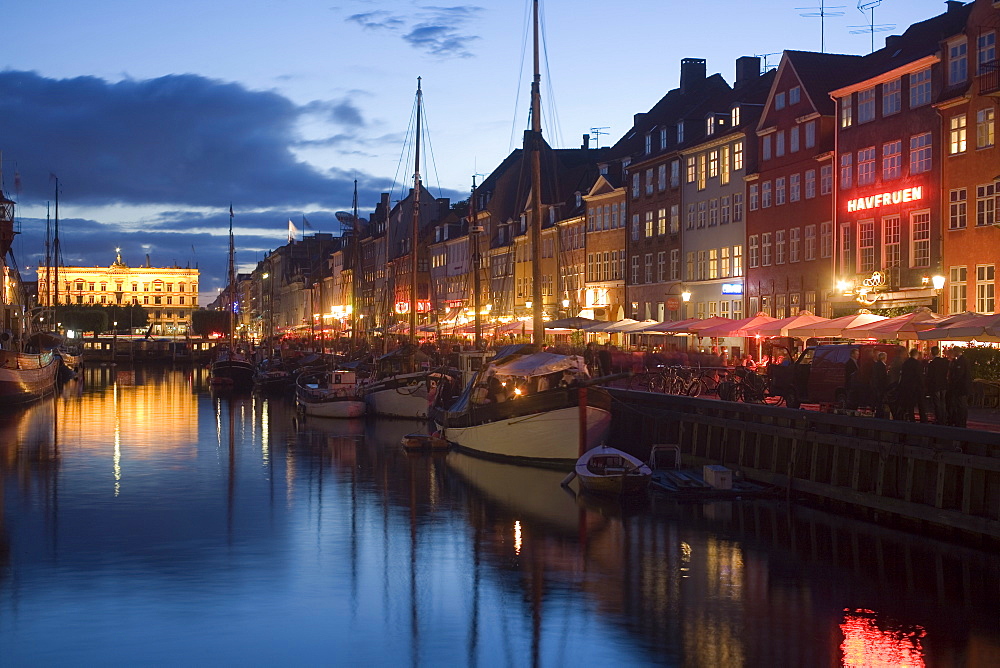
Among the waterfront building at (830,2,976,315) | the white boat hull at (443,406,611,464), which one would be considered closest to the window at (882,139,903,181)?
the waterfront building at (830,2,976,315)

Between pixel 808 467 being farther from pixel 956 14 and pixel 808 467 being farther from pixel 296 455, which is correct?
pixel 956 14

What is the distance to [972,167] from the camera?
157 feet

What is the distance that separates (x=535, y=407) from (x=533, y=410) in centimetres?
20

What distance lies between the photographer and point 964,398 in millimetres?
27797

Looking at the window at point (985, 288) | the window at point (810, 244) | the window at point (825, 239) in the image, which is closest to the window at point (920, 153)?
the window at point (985, 288)

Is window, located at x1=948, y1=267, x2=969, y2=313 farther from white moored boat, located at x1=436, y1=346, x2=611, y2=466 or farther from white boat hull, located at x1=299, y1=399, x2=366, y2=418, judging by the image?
white boat hull, located at x1=299, y1=399, x2=366, y2=418

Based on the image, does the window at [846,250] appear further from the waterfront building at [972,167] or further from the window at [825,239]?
the waterfront building at [972,167]

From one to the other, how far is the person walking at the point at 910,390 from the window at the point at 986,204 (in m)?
20.3

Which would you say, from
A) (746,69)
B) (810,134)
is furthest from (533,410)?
(746,69)

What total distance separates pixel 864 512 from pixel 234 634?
54.0ft

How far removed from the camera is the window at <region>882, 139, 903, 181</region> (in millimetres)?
52969

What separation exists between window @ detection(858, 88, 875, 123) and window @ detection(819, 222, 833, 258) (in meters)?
5.35

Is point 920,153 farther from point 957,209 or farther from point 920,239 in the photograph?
point 957,209

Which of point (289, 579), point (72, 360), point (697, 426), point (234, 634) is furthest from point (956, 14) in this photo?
point (72, 360)
